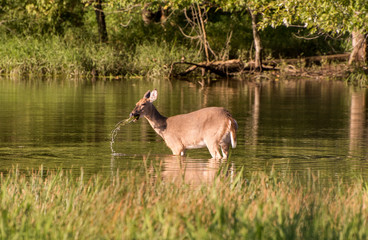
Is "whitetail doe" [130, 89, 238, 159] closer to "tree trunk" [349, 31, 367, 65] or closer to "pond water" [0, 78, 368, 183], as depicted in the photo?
"pond water" [0, 78, 368, 183]

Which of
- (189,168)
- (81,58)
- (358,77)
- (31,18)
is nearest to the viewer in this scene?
(189,168)

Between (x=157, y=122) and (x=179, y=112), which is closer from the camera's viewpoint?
(x=157, y=122)

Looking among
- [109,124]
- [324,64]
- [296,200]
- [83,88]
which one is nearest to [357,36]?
[324,64]

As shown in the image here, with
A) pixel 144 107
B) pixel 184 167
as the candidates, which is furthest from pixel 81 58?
pixel 184 167

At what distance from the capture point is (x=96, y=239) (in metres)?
6.56

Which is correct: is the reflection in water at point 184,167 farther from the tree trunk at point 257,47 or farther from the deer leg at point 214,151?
the tree trunk at point 257,47

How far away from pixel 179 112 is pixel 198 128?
9466 millimetres

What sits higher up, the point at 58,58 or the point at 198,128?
the point at 58,58

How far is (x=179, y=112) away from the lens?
2216 centimetres

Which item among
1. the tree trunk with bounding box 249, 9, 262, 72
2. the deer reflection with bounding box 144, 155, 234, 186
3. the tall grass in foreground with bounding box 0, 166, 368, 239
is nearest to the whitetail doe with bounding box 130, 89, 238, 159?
the deer reflection with bounding box 144, 155, 234, 186

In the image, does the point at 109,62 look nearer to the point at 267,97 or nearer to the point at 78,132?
the point at 267,97

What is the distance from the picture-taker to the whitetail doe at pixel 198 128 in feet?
40.9

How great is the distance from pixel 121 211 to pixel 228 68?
1305 inches

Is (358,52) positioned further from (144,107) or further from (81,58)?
(144,107)
